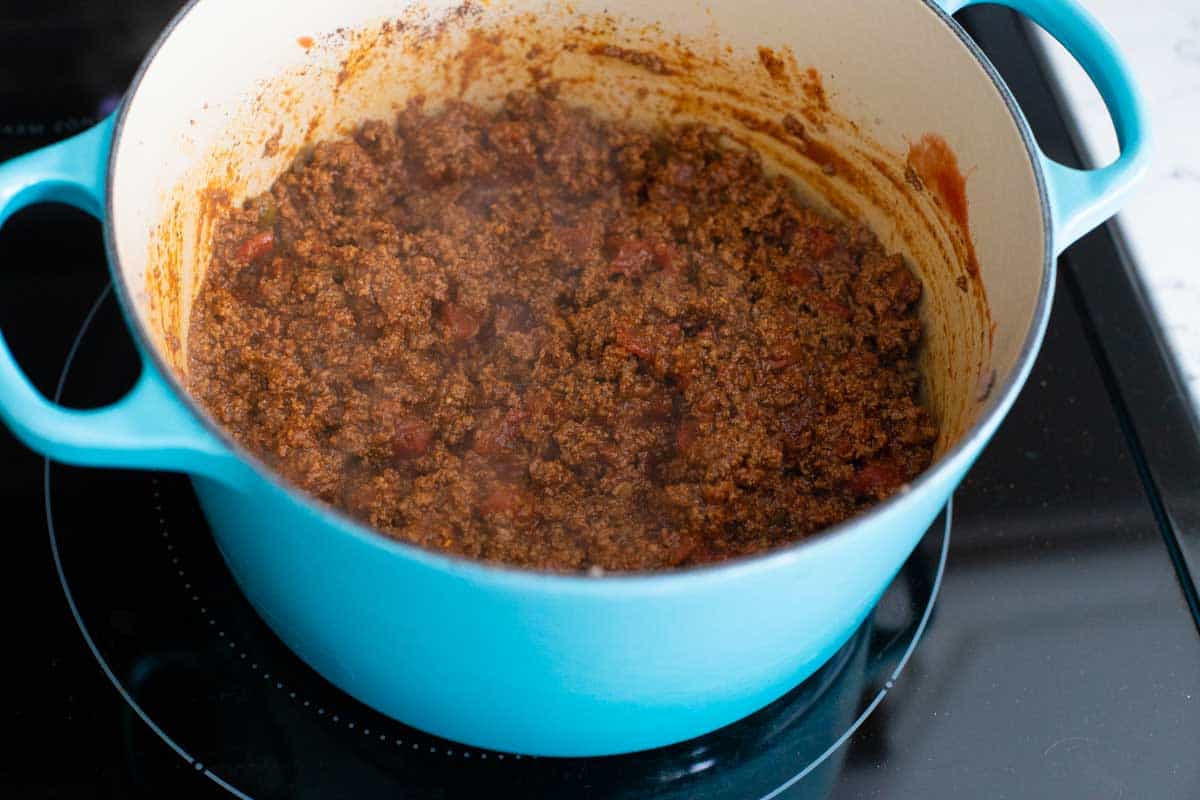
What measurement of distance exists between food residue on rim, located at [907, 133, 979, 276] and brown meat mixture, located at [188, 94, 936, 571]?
144 millimetres

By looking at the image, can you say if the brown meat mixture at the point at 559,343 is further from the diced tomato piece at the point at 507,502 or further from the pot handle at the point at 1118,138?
the pot handle at the point at 1118,138

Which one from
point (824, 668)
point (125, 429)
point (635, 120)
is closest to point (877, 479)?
point (824, 668)

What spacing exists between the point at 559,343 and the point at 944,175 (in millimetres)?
569

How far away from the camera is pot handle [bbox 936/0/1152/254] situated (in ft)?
4.04

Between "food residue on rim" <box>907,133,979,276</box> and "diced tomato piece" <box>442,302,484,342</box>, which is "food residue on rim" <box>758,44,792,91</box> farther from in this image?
"diced tomato piece" <box>442,302,484,342</box>

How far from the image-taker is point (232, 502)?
1117mm

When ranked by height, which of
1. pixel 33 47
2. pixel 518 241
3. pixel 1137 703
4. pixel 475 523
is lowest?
pixel 1137 703

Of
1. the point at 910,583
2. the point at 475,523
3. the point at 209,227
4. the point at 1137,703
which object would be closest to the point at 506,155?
the point at 209,227

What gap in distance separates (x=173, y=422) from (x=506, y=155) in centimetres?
89

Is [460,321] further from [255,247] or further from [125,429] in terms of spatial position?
[125,429]

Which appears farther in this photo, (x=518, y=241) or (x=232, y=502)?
(x=518, y=241)

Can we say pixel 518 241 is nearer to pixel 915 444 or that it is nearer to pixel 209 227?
pixel 209 227

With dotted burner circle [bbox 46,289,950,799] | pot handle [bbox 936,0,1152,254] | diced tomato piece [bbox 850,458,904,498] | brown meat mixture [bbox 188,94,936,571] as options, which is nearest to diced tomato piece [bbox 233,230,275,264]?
brown meat mixture [bbox 188,94,936,571]

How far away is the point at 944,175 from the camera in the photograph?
5.04 ft
